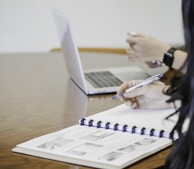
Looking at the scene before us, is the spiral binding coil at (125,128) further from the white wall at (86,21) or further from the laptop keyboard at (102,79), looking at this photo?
the white wall at (86,21)

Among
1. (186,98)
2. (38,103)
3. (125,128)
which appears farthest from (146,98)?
(186,98)

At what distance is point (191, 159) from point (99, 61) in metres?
1.34

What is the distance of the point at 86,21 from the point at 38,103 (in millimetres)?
1746

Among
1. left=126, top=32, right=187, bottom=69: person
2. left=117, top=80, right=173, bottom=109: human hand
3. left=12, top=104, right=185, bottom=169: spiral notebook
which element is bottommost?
left=12, top=104, right=185, bottom=169: spiral notebook

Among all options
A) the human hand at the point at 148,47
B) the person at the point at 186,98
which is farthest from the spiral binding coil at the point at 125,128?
the human hand at the point at 148,47

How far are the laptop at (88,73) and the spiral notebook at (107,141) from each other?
1.05ft

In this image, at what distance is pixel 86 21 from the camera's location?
10.2 ft

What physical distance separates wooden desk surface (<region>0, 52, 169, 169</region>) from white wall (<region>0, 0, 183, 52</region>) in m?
0.86

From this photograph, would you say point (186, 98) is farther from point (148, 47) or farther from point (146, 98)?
point (148, 47)

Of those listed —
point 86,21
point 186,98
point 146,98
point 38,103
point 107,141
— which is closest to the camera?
point 186,98

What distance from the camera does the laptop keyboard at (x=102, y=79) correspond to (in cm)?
163

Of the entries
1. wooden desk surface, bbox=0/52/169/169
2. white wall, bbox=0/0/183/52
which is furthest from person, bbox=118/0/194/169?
white wall, bbox=0/0/183/52

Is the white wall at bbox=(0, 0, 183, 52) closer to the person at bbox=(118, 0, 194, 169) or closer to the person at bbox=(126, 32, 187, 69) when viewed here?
the person at bbox=(126, 32, 187, 69)

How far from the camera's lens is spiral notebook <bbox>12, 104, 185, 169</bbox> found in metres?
0.95
